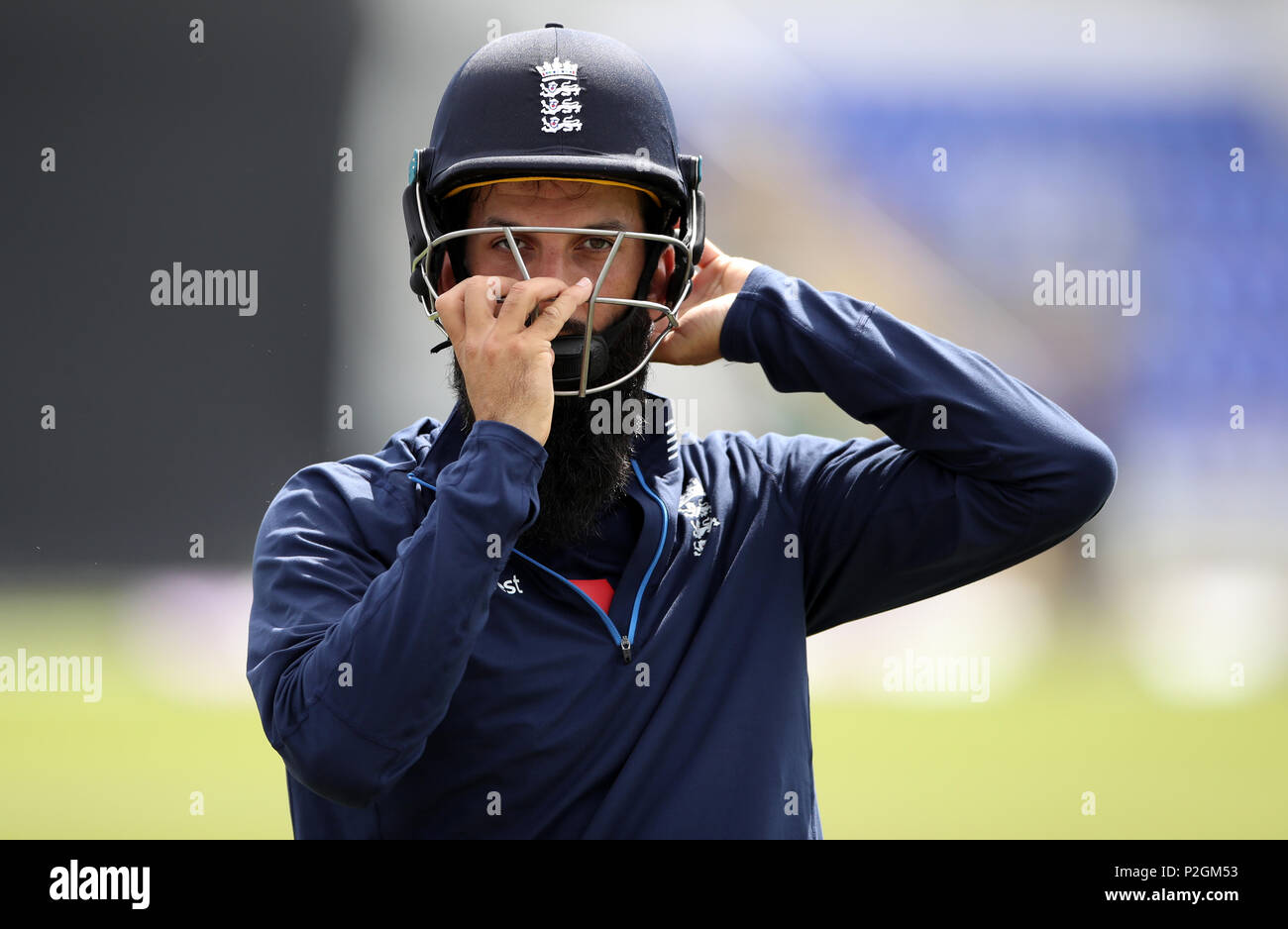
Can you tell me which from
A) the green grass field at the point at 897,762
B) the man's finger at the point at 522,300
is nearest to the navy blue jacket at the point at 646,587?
the man's finger at the point at 522,300

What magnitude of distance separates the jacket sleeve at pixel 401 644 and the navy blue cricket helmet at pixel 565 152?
306 mm

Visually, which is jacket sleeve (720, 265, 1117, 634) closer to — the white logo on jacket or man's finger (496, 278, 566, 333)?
the white logo on jacket

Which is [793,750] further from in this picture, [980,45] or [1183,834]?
[980,45]

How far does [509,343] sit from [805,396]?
17.4 ft

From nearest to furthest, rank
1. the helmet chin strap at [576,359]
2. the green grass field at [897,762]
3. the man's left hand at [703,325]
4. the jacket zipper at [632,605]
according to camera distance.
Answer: the jacket zipper at [632,605] < the helmet chin strap at [576,359] < the man's left hand at [703,325] < the green grass field at [897,762]

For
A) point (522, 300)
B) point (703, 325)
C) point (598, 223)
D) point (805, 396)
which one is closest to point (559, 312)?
point (522, 300)

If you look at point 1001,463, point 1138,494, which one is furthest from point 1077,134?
point 1001,463

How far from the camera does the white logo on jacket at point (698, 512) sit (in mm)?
1777

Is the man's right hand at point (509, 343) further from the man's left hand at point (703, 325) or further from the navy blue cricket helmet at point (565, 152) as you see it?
the man's left hand at point (703, 325)

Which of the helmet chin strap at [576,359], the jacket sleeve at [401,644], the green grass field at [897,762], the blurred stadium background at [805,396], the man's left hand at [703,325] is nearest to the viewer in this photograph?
the jacket sleeve at [401,644]

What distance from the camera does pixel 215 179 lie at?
6.31m

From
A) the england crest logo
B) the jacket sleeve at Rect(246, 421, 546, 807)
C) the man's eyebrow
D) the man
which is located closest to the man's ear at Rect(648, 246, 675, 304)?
the man

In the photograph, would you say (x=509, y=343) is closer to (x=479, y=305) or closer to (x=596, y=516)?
(x=479, y=305)

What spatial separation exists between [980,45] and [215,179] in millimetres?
4175
